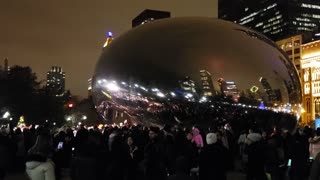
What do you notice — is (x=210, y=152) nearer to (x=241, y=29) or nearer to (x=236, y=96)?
(x=236, y=96)

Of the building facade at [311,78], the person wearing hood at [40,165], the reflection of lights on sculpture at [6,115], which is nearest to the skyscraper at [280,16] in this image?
the building facade at [311,78]

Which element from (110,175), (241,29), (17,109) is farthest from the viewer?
(17,109)

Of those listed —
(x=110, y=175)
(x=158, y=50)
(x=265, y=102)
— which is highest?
(x=158, y=50)

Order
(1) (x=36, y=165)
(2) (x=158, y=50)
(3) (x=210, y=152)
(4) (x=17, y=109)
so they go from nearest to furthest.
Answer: (1) (x=36, y=165) < (3) (x=210, y=152) < (2) (x=158, y=50) < (4) (x=17, y=109)

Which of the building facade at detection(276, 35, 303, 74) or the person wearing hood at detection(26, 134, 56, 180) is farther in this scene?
the building facade at detection(276, 35, 303, 74)

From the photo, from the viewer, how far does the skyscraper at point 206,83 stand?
11.4 m

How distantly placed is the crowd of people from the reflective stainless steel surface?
74 centimetres

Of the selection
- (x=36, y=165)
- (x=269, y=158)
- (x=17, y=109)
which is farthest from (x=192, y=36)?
(x=17, y=109)

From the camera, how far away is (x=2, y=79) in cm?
4806

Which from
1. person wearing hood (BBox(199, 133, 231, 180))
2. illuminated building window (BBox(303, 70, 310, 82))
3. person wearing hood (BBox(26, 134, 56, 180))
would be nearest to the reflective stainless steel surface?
person wearing hood (BBox(199, 133, 231, 180))

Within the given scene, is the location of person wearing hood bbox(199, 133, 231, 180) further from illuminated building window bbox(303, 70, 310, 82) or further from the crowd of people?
illuminated building window bbox(303, 70, 310, 82)

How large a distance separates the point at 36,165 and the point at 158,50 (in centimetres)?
705

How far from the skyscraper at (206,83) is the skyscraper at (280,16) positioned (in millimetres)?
124371

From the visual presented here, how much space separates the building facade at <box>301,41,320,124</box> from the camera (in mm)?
95688
